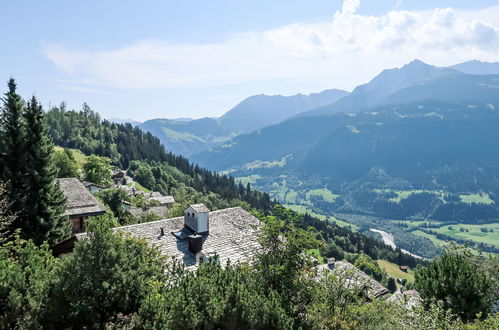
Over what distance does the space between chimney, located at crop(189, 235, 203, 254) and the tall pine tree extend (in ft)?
43.9

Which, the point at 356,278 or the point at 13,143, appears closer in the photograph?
the point at 356,278

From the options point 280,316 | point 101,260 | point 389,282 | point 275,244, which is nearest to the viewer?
point 280,316

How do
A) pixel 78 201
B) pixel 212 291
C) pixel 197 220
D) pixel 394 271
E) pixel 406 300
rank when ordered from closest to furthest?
pixel 212 291 → pixel 406 300 → pixel 197 220 → pixel 78 201 → pixel 394 271

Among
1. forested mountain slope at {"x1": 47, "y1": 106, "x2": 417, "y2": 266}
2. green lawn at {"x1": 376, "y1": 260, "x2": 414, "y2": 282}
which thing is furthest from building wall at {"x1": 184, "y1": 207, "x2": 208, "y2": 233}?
green lawn at {"x1": 376, "y1": 260, "x2": 414, "y2": 282}

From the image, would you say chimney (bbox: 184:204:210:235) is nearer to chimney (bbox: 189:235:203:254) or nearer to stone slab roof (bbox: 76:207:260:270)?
stone slab roof (bbox: 76:207:260:270)

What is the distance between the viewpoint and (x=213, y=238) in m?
32.5

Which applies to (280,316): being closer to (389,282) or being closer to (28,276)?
(28,276)

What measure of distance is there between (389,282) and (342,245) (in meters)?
47.0

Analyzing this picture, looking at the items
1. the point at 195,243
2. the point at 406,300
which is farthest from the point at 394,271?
the point at 406,300

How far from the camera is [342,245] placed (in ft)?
458

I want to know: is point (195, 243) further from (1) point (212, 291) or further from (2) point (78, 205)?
(2) point (78, 205)

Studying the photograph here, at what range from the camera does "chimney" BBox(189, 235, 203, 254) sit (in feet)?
98.3

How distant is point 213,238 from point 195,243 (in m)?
2.85

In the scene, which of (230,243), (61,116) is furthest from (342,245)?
(61,116)
